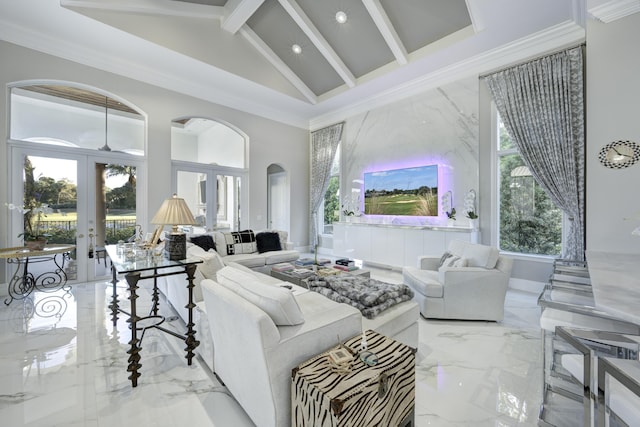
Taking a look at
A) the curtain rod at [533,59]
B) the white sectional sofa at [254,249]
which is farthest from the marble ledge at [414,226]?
the curtain rod at [533,59]

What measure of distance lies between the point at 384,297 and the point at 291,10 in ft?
15.5

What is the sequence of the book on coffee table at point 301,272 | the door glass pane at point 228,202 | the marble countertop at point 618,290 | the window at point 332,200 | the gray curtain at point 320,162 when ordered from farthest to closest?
the window at point 332,200, the gray curtain at point 320,162, the door glass pane at point 228,202, the book on coffee table at point 301,272, the marble countertop at point 618,290

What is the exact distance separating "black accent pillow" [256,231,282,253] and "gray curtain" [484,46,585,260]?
436 centimetres

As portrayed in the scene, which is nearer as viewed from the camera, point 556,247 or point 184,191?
point 556,247

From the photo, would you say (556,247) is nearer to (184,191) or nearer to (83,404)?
(83,404)

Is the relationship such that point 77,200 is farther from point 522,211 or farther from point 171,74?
point 522,211

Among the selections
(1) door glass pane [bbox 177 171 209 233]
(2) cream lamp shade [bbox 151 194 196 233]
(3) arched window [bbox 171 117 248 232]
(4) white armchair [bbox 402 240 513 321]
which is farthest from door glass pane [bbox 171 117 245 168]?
(4) white armchair [bbox 402 240 513 321]

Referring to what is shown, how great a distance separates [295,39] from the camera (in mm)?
5297

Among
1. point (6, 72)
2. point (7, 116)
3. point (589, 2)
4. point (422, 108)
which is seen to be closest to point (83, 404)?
point (7, 116)

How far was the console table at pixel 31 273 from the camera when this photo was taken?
3617 millimetres

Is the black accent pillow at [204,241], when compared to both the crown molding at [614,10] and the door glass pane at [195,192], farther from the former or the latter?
the crown molding at [614,10]

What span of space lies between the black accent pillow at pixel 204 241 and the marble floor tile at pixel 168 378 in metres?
1.52

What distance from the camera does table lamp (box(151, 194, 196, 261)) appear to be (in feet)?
8.11

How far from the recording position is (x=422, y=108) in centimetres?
539
